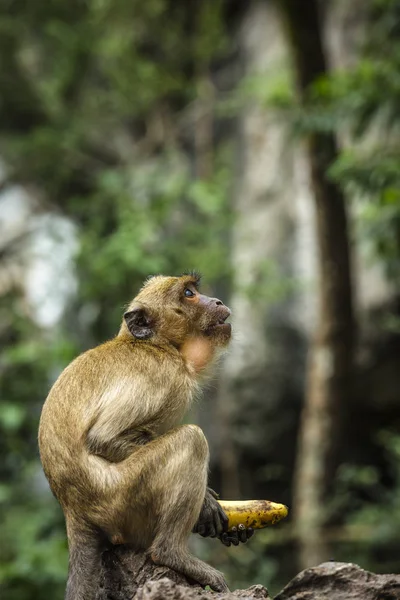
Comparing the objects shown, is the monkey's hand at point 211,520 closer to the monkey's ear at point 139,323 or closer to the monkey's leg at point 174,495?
the monkey's leg at point 174,495

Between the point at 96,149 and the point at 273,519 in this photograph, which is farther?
the point at 96,149

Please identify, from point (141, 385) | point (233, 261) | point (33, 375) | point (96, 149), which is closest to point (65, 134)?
point (96, 149)

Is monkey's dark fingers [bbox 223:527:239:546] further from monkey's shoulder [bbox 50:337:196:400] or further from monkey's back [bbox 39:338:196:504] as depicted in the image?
monkey's shoulder [bbox 50:337:196:400]

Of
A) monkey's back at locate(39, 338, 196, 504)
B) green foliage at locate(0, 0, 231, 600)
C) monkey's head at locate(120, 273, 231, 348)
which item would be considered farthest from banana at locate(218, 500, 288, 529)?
green foliage at locate(0, 0, 231, 600)

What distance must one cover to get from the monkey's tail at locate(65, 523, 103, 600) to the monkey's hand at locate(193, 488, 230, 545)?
501 mm

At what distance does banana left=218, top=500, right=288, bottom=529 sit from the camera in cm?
379

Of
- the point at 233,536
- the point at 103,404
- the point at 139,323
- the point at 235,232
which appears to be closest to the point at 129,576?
the point at 233,536

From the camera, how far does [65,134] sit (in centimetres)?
1081

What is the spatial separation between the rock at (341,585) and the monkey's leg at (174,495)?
480mm

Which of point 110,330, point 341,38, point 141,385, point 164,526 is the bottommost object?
point 164,526

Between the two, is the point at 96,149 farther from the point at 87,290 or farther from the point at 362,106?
the point at 362,106

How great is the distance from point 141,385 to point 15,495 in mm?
6114

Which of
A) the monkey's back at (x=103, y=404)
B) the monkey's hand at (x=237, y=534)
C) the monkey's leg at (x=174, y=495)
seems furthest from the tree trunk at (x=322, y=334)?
the monkey's leg at (x=174, y=495)

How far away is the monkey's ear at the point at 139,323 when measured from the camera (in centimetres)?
416
